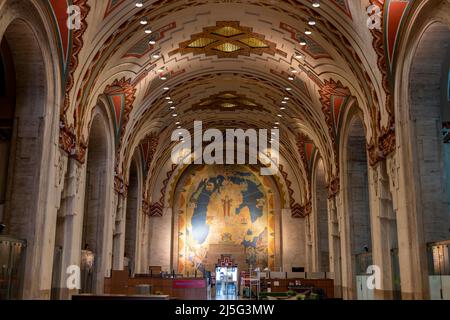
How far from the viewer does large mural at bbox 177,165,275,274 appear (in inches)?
1089

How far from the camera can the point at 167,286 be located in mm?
16984

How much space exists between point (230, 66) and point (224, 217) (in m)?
11.8

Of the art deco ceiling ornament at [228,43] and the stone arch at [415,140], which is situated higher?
the art deco ceiling ornament at [228,43]

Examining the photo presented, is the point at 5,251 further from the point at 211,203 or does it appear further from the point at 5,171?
the point at 211,203

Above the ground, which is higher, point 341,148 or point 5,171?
point 341,148

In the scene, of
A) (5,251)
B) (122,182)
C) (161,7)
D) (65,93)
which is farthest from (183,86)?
(5,251)

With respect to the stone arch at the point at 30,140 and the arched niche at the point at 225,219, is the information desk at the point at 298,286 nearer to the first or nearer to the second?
the arched niche at the point at 225,219

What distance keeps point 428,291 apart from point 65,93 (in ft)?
29.9

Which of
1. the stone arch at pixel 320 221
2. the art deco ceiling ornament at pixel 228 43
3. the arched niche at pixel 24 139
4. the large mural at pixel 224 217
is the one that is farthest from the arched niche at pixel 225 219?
the arched niche at pixel 24 139

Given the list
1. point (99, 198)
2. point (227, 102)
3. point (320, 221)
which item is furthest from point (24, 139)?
point (320, 221)

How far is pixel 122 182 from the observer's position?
18.7 m

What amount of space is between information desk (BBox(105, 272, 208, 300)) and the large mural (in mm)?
10182

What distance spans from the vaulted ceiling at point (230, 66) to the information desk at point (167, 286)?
382cm

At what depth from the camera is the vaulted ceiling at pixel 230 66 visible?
12281 millimetres
